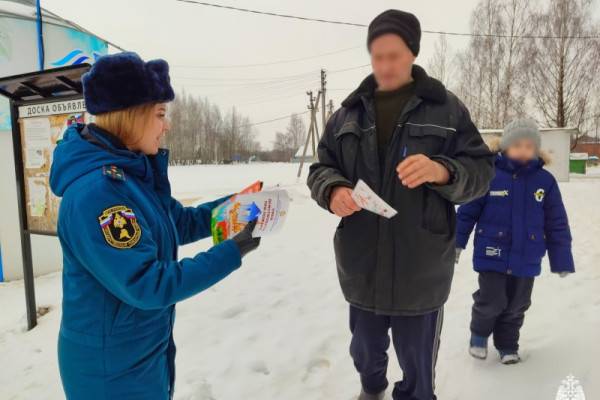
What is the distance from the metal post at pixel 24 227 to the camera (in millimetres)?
3600

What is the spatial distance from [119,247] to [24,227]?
3342 mm

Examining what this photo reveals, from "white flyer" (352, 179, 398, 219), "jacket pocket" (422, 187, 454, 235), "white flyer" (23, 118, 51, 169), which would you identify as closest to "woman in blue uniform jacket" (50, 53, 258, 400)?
"white flyer" (352, 179, 398, 219)

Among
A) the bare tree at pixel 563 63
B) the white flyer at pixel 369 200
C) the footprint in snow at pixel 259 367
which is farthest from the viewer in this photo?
the bare tree at pixel 563 63

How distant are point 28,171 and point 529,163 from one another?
4.21m

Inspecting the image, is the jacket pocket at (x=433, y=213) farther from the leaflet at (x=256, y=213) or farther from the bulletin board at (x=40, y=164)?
the bulletin board at (x=40, y=164)

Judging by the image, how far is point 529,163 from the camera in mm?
2561

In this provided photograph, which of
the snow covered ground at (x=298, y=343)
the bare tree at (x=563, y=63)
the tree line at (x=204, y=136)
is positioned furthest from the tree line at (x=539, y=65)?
the tree line at (x=204, y=136)

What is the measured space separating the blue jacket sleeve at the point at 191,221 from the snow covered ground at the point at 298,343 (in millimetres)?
1167

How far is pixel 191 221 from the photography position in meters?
1.84

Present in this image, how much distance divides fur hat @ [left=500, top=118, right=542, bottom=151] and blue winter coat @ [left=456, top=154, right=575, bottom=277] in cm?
13

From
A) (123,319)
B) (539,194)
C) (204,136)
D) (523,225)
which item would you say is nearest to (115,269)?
(123,319)

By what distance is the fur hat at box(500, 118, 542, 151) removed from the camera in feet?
8.52

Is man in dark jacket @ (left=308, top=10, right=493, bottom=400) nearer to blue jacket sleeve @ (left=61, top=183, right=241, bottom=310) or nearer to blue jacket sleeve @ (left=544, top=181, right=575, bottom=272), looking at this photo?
blue jacket sleeve @ (left=61, top=183, right=241, bottom=310)

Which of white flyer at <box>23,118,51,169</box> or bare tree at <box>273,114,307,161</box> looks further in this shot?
bare tree at <box>273,114,307,161</box>
